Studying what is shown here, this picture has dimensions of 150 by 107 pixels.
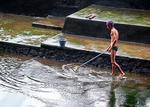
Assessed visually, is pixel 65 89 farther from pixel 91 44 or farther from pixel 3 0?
pixel 3 0

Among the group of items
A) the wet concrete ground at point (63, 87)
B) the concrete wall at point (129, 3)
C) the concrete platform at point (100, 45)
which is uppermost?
the concrete wall at point (129, 3)

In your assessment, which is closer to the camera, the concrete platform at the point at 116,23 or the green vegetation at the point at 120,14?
the concrete platform at the point at 116,23

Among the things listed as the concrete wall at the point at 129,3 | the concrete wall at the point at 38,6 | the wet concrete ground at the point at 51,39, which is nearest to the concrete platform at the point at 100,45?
the wet concrete ground at the point at 51,39

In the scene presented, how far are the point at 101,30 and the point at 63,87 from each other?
435 centimetres

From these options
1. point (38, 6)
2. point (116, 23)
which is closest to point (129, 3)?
point (116, 23)

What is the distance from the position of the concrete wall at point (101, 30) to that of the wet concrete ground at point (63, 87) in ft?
7.86

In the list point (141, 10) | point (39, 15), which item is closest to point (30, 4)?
point (39, 15)

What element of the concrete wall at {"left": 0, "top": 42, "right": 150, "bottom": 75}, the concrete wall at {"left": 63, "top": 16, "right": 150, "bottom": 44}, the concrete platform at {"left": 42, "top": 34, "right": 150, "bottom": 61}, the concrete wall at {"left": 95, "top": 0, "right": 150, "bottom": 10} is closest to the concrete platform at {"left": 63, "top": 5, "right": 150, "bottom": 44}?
the concrete wall at {"left": 63, "top": 16, "right": 150, "bottom": 44}

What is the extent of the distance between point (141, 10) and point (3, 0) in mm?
6621

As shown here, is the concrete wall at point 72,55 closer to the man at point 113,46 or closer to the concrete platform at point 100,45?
the concrete platform at point 100,45

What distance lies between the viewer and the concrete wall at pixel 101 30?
1412cm

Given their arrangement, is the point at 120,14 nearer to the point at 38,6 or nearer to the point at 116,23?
the point at 116,23

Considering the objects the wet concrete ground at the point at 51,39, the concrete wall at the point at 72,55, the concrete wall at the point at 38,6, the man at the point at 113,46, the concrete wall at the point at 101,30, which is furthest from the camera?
the concrete wall at the point at 38,6

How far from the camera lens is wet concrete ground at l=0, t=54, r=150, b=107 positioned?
32.6 feet
